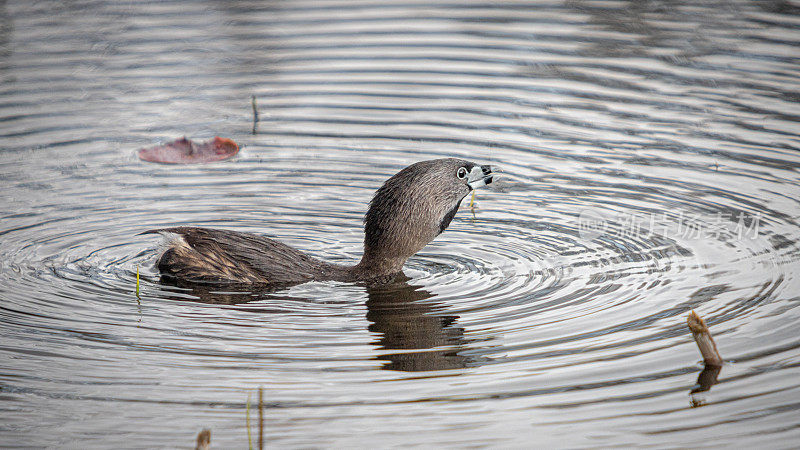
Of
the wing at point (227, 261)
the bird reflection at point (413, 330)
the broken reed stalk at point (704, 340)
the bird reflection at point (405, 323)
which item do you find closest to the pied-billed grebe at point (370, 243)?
the wing at point (227, 261)

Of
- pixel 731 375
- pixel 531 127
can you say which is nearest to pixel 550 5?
pixel 531 127

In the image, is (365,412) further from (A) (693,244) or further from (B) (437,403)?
(A) (693,244)

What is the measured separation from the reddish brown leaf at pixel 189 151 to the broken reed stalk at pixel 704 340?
581 centimetres

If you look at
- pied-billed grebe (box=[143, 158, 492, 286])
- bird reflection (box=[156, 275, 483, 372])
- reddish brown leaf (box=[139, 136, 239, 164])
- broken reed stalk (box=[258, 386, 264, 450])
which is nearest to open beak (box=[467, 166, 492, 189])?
pied-billed grebe (box=[143, 158, 492, 286])

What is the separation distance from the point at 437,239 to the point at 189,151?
9.66ft

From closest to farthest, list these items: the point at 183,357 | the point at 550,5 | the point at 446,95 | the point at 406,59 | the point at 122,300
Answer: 1. the point at 183,357
2. the point at 122,300
3. the point at 446,95
4. the point at 406,59
5. the point at 550,5

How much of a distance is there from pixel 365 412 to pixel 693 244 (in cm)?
376

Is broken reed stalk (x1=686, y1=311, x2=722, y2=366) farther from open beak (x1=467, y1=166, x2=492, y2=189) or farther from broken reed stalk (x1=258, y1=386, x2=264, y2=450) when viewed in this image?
open beak (x1=467, y1=166, x2=492, y2=189)

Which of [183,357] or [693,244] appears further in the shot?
[693,244]

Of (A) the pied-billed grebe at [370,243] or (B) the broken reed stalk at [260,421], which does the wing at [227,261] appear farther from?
(B) the broken reed stalk at [260,421]

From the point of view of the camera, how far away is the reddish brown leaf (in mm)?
10562

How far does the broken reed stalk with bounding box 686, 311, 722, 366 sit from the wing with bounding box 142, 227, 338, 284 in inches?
125

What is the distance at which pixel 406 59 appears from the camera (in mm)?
13477

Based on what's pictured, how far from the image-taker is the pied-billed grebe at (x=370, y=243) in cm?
815
